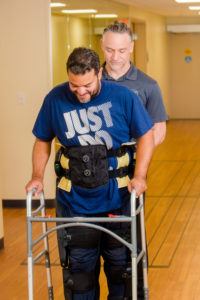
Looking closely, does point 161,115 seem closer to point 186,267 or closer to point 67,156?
point 67,156

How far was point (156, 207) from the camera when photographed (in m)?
7.57

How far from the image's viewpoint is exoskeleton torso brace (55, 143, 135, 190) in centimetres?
329

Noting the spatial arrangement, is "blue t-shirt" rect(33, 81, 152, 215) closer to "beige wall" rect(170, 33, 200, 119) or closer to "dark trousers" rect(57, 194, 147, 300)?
"dark trousers" rect(57, 194, 147, 300)

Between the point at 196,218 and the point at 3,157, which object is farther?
the point at 3,157

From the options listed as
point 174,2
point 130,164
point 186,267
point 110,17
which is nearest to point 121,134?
point 130,164

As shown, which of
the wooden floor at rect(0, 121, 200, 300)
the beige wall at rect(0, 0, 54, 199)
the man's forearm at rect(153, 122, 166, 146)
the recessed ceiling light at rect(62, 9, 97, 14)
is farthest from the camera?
the recessed ceiling light at rect(62, 9, 97, 14)

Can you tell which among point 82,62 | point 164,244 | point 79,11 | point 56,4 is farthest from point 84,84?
point 79,11

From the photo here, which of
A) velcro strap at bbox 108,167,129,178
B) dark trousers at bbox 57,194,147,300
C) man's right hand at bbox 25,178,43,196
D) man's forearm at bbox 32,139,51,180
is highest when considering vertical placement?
man's forearm at bbox 32,139,51,180

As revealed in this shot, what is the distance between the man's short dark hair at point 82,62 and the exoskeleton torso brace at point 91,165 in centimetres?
40

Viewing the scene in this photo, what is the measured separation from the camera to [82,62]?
308 centimetres

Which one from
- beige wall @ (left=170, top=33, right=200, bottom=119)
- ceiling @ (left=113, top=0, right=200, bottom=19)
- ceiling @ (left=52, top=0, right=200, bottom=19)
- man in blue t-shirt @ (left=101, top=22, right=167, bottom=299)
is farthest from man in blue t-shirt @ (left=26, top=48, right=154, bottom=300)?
beige wall @ (left=170, top=33, right=200, bottom=119)

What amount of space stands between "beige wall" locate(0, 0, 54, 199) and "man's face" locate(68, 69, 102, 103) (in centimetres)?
425

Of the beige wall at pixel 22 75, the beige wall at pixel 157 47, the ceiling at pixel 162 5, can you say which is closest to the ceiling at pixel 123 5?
the ceiling at pixel 162 5

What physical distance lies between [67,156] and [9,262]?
255 cm
